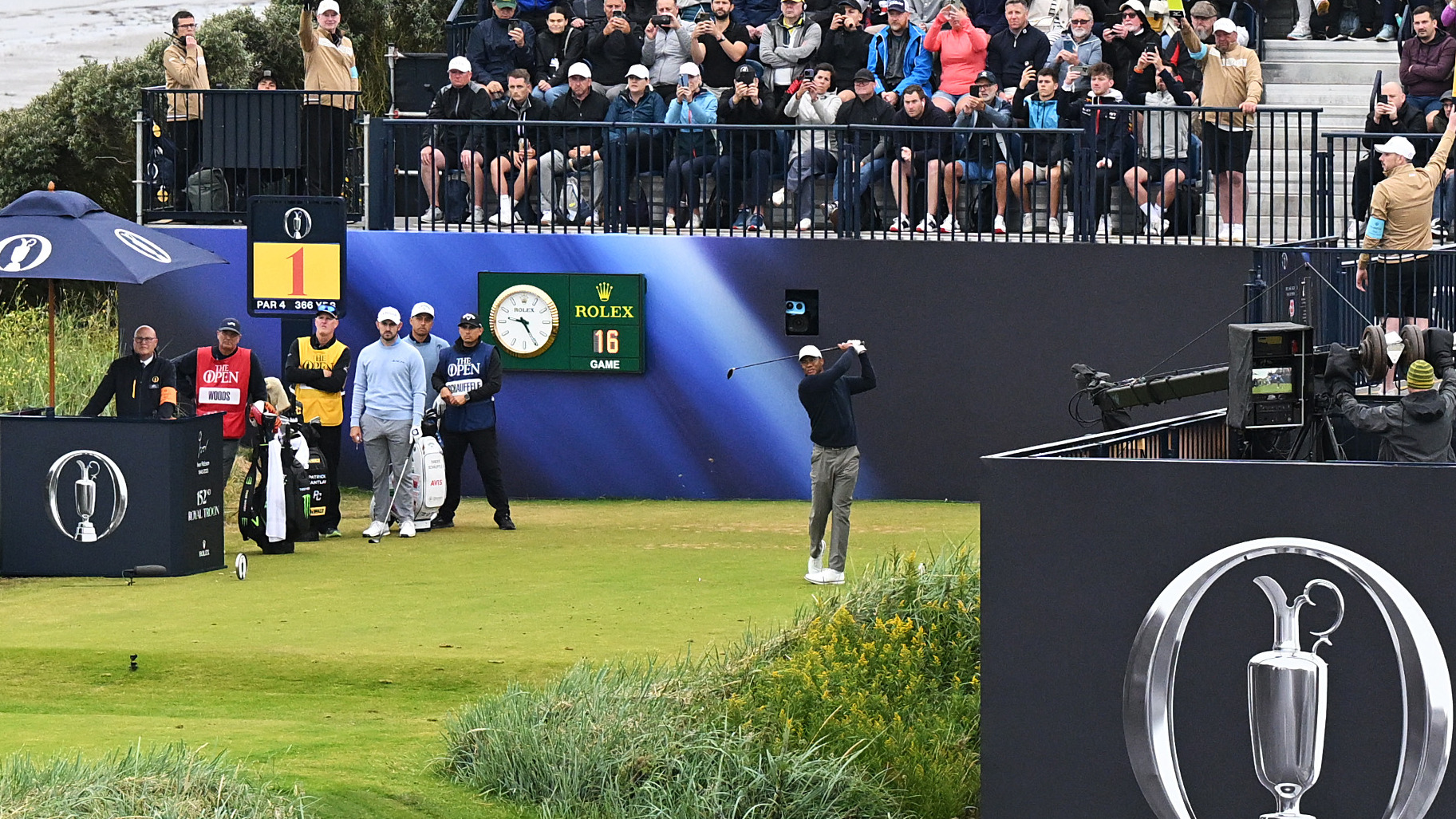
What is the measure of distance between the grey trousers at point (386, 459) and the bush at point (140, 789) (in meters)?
9.07

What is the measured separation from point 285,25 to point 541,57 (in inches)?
694

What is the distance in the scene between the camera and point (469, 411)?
18406mm

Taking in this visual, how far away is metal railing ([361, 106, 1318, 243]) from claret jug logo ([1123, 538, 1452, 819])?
12437mm

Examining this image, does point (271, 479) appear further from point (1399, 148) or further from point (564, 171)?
point (1399, 148)

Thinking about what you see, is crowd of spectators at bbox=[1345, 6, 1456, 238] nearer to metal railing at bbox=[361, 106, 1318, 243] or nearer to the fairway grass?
metal railing at bbox=[361, 106, 1318, 243]

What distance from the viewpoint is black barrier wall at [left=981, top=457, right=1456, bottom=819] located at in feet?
24.4

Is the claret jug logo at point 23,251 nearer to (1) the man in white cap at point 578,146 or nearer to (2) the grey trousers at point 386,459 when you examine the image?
(2) the grey trousers at point 386,459

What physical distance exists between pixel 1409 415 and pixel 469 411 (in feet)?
29.4

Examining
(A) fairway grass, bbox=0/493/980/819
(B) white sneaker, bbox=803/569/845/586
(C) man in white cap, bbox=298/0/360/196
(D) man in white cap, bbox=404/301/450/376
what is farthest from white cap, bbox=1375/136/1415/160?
(C) man in white cap, bbox=298/0/360/196

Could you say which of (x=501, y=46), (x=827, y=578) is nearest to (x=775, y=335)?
(x=501, y=46)

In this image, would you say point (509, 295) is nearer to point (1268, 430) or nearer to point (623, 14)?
point (623, 14)

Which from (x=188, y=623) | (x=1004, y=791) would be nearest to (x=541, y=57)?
(x=188, y=623)

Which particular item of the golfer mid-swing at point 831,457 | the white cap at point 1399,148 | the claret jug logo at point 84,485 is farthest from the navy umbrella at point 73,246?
the white cap at point 1399,148

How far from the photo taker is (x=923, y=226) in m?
20.3
